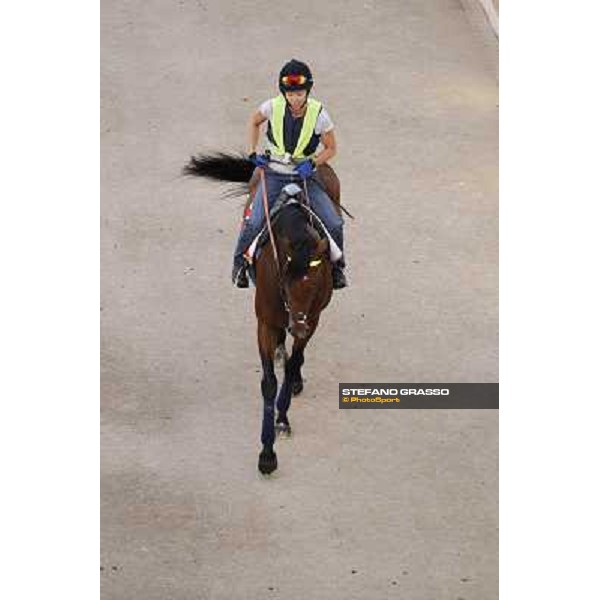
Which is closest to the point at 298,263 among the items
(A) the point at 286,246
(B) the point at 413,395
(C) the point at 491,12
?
(A) the point at 286,246

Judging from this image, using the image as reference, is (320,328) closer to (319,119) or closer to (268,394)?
(268,394)

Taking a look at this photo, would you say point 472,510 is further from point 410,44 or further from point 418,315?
point 410,44

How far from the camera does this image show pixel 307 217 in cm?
1477

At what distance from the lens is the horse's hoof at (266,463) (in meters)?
15.3

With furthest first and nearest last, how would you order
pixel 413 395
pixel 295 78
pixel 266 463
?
pixel 413 395
pixel 266 463
pixel 295 78

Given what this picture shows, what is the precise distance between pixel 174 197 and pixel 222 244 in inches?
26.0

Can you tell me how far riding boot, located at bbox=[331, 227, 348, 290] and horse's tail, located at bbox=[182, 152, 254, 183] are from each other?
85 centimetres

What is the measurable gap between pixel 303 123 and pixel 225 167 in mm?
1244

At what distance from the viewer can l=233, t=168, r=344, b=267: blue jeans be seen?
49.2 ft

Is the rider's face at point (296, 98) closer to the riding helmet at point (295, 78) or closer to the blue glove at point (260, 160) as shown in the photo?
the riding helmet at point (295, 78)

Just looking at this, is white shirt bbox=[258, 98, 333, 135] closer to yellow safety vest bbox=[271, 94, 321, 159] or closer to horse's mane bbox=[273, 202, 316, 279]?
yellow safety vest bbox=[271, 94, 321, 159]

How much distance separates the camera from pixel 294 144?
15.0m

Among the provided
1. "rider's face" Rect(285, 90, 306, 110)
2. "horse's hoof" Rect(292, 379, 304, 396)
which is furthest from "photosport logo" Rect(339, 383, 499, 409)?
"rider's face" Rect(285, 90, 306, 110)

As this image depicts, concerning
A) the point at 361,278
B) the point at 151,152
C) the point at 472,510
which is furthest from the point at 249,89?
the point at 472,510
